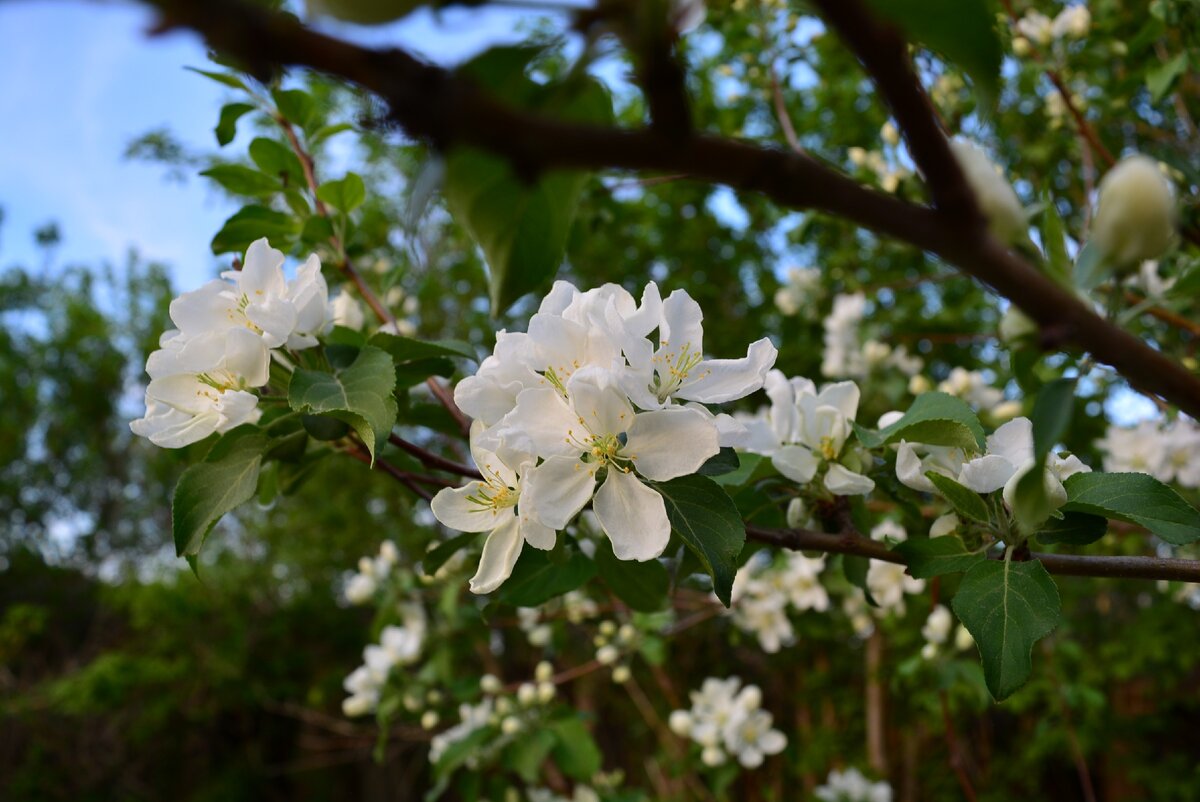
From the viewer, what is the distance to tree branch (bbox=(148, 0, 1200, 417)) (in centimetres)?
28

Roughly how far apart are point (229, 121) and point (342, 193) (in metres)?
0.22

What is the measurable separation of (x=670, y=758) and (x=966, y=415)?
3.42 m

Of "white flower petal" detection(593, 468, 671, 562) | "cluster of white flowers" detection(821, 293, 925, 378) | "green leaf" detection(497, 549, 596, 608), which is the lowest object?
"cluster of white flowers" detection(821, 293, 925, 378)

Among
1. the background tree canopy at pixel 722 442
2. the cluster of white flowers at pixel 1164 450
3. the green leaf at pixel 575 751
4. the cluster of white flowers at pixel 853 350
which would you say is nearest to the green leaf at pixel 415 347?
the background tree canopy at pixel 722 442

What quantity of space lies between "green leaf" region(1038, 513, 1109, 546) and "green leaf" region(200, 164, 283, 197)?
1.18 m

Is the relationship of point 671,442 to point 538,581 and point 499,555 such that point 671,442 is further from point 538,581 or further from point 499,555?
point 538,581

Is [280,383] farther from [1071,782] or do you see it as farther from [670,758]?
[1071,782]

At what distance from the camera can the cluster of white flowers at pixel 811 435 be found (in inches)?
42.8

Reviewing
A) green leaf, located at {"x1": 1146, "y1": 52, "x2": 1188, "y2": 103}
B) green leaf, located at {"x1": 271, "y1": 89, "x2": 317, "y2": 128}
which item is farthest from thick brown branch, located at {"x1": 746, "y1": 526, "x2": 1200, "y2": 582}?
green leaf, located at {"x1": 1146, "y1": 52, "x2": 1188, "y2": 103}

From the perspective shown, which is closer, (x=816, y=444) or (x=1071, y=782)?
(x=816, y=444)

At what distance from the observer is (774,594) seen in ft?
9.32

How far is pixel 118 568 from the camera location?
10.9 m

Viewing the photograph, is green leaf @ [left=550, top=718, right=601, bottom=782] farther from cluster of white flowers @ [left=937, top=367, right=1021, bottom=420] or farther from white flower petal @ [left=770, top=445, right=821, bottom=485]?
white flower petal @ [left=770, top=445, right=821, bottom=485]

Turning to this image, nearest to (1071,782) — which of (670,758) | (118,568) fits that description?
(670,758)
